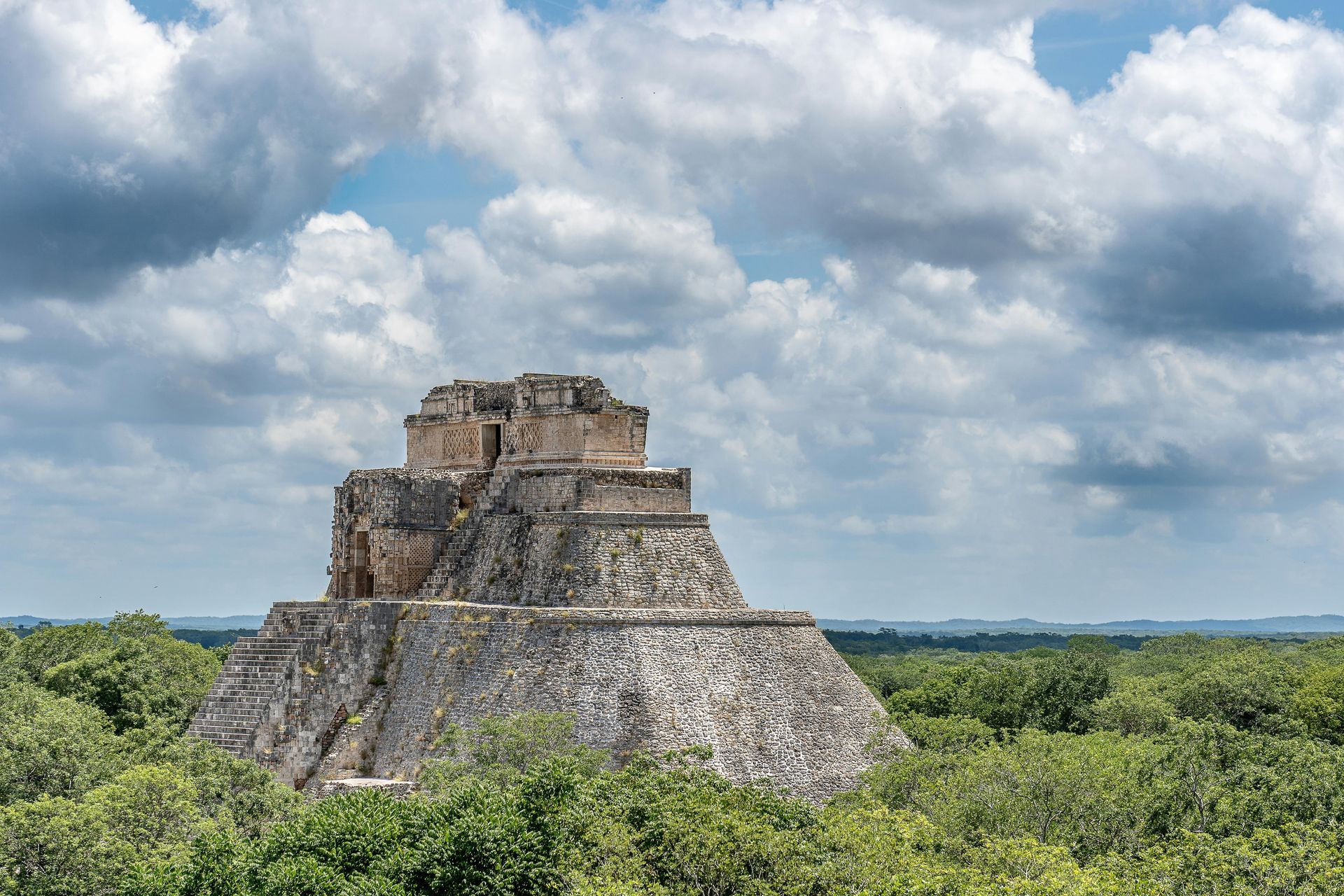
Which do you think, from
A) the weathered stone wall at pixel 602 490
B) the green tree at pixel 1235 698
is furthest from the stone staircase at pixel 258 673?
the green tree at pixel 1235 698

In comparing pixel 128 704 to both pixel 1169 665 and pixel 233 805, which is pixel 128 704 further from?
pixel 1169 665

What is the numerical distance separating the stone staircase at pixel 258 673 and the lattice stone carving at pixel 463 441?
722 centimetres

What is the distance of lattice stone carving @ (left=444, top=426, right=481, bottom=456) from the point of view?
46781 millimetres

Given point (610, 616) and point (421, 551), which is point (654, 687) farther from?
point (421, 551)

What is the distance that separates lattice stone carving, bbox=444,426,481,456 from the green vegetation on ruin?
11617 mm

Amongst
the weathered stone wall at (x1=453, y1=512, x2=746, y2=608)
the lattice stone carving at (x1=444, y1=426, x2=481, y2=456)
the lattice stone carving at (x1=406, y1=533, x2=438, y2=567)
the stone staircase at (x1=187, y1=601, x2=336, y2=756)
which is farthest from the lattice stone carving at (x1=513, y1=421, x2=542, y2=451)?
the stone staircase at (x1=187, y1=601, x2=336, y2=756)

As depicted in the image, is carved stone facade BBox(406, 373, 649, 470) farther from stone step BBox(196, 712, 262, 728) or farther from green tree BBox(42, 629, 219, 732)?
green tree BBox(42, 629, 219, 732)

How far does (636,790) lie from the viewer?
3117 centimetres

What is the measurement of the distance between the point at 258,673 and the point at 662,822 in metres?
16.1

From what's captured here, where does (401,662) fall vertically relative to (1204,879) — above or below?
above

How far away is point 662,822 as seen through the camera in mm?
29062

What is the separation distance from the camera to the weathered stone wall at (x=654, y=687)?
35906 mm

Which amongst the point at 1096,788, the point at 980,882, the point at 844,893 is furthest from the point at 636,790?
the point at 1096,788

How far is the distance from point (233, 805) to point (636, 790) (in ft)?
33.0
